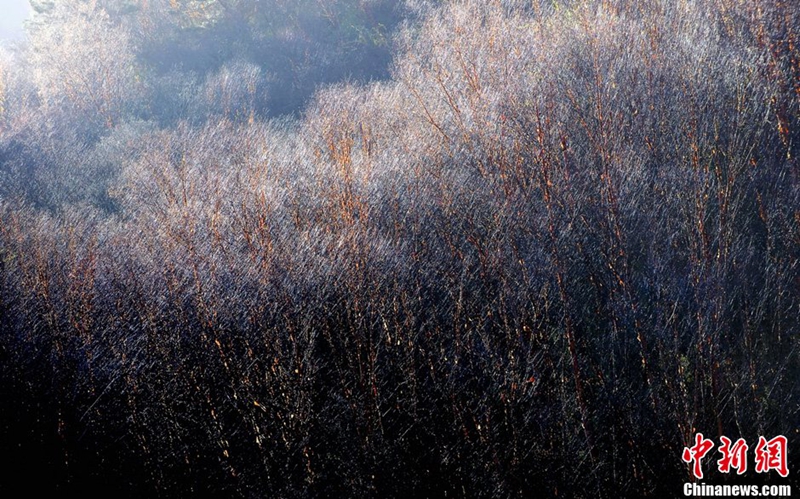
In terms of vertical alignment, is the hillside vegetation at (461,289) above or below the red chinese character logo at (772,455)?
above

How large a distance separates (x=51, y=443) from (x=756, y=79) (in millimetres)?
7202

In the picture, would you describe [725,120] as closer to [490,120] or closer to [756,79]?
[756,79]

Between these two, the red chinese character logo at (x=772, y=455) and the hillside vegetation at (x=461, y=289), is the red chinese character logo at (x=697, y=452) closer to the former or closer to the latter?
the hillside vegetation at (x=461, y=289)

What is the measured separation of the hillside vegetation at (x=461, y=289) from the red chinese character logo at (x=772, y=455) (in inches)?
3.3

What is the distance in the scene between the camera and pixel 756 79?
6340 mm

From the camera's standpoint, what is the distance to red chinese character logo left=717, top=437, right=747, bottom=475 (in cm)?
366

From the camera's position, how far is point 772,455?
371 cm

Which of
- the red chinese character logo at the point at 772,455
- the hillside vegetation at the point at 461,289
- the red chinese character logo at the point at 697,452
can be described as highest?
the hillside vegetation at the point at 461,289

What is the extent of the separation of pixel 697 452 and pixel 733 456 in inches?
11.2

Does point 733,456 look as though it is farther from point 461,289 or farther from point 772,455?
point 461,289

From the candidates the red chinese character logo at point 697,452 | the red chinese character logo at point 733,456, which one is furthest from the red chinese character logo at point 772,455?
the red chinese character logo at point 697,452

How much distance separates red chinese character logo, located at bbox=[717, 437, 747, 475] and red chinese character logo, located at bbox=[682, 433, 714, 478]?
0.28 feet

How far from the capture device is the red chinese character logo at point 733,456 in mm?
3662

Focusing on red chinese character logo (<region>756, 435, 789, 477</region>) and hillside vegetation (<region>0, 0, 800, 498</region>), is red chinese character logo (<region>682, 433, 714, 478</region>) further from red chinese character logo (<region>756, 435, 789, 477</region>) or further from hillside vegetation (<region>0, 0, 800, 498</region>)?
red chinese character logo (<region>756, 435, 789, 477</region>)
